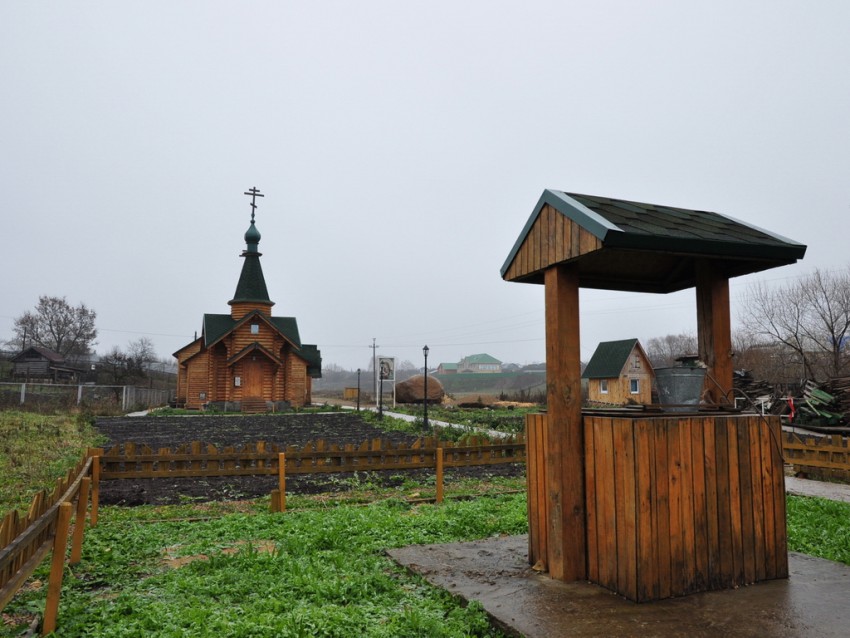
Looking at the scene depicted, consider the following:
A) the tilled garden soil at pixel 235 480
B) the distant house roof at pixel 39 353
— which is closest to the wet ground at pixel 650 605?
the tilled garden soil at pixel 235 480

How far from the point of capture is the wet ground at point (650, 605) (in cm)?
356

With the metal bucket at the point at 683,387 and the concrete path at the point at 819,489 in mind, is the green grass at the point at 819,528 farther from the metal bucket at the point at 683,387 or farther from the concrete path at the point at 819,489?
the metal bucket at the point at 683,387

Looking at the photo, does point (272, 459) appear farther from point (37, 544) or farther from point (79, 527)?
point (37, 544)

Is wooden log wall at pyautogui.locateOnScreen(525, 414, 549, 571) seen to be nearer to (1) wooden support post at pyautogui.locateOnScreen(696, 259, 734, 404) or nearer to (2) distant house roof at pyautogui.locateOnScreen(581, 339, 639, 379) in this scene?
(1) wooden support post at pyautogui.locateOnScreen(696, 259, 734, 404)

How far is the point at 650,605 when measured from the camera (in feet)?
13.0

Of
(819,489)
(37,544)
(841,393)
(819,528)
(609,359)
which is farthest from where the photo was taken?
(609,359)

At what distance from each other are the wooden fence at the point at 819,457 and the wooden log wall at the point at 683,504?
23.7 ft

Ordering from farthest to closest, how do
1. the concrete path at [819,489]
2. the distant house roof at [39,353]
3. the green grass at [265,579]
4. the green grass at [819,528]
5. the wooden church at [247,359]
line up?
the distant house roof at [39,353] → the wooden church at [247,359] → the concrete path at [819,489] → the green grass at [819,528] → the green grass at [265,579]

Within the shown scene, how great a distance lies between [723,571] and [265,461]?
6.81 metres

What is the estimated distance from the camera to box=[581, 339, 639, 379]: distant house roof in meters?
37.0

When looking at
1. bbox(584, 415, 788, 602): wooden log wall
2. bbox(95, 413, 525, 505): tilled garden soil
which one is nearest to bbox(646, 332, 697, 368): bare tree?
bbox(95, 413, 525, 505): tilled garden soil

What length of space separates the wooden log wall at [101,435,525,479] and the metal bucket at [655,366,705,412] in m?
5.51

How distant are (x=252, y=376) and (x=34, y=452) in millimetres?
21728

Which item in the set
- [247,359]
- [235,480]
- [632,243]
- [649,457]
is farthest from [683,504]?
[247,359]
